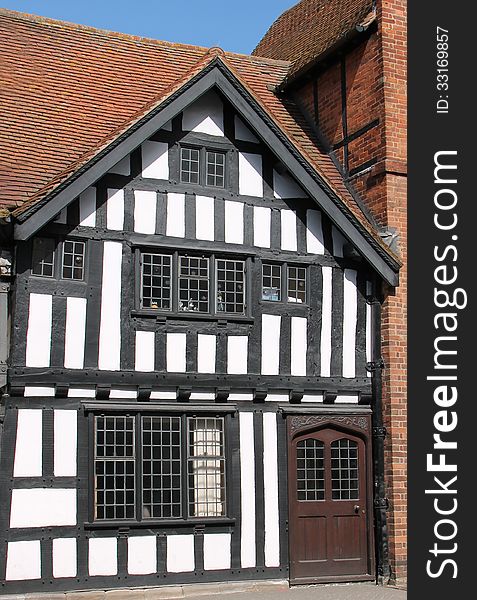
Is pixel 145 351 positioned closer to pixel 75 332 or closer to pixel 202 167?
pixel 75 332

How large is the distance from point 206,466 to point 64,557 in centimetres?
240

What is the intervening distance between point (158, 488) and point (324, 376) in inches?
124

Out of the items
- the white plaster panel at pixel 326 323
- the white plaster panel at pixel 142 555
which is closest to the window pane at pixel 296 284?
the white plaster panel at pixel 326 323

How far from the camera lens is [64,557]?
1184 centimetres

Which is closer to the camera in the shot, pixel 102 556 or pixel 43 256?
pixel 102 556

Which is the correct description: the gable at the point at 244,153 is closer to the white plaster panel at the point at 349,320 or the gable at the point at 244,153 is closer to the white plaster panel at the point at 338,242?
the white plaster panel at the point at 338,242

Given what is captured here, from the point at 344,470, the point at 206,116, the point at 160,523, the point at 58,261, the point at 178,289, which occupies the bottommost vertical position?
the point at 160,523

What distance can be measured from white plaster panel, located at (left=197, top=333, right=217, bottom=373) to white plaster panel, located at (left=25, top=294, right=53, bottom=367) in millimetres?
2216

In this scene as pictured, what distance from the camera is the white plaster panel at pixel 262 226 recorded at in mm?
13797

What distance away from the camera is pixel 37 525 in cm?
1175

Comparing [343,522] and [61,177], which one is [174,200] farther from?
[343,522]

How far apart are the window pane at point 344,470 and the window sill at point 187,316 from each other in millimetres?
2469

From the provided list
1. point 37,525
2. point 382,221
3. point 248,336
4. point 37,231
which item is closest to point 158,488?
point 37,525

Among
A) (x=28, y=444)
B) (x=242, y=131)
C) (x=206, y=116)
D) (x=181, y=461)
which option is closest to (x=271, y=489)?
(x=181, y=461)
